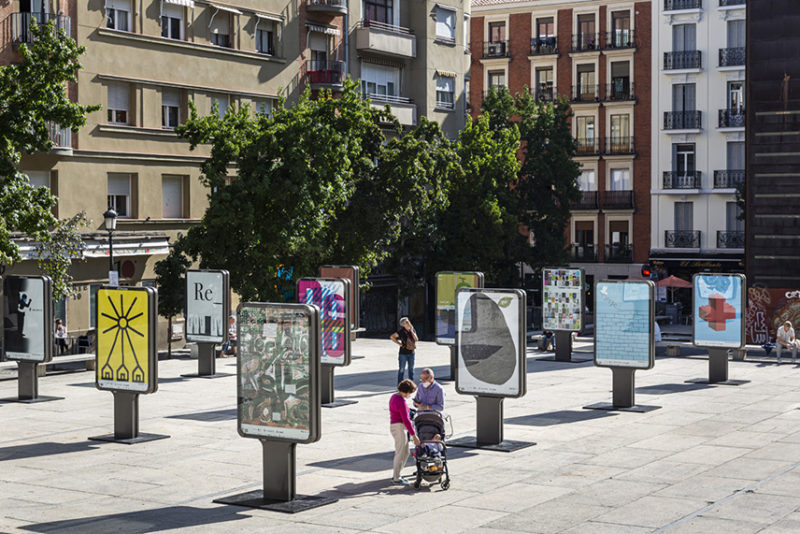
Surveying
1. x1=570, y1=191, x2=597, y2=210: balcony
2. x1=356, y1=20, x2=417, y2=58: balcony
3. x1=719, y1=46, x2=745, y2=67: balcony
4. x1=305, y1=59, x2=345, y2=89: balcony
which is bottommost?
x1=570, y1=191, x2=597, y2=210: balcony

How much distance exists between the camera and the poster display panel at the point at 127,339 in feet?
66.3

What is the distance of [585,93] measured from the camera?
72438 mm

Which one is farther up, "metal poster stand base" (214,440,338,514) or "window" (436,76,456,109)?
"window" (436,76,456,109)

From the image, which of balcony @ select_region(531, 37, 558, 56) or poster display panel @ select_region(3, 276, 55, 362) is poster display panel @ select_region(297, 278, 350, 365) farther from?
balcony @ select_region(531, 37, 558, 56)

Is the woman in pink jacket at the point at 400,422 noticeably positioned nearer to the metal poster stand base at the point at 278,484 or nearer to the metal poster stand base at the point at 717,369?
the metal poster stand base at the point at 278,484

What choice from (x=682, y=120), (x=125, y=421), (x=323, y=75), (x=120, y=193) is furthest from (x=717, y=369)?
(x=682, y=120)

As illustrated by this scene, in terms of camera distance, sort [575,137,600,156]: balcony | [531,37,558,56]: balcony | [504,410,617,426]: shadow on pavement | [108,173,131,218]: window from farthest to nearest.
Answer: [531,37,558,56]: balcony
[575,137,600,156]: balcony
[108,173,131,218]: window
[504,410,617,426]: shadow on pavement

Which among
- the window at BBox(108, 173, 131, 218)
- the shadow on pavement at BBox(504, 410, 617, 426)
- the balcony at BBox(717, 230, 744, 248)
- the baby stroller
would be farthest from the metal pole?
the balcony at BBox(717, 230, 744, 248)

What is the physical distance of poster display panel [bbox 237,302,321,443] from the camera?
602 inches

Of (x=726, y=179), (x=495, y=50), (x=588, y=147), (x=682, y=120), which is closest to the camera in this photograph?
(x=726, y=179)

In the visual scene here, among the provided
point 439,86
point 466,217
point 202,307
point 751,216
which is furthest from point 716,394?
point 439,86

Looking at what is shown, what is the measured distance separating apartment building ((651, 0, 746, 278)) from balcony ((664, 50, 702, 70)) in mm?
58

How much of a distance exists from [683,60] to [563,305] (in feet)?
122

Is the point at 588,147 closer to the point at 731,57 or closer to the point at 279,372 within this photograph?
the point at 731,57
